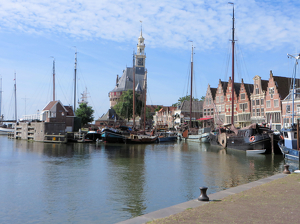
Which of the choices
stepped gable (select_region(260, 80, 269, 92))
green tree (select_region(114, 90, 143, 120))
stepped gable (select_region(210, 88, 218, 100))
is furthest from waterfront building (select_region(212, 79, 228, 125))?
green tree (select_region(114, 90, 143, 120))

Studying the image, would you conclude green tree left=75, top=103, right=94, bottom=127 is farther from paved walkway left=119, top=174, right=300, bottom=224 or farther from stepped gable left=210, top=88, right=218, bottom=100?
paved walkway left=119, top=174, right=300, bottom=224

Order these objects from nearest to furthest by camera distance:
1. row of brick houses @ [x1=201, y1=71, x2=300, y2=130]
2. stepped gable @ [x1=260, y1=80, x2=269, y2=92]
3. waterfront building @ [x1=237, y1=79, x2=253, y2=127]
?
row of brick houses @ [x1=201, y1=71, x2=300, y2=130]
stepped gable @ [x1=260, y1=80, x2=269, y2=92]
waterfront building @ [x1=237, y1=79, x2=253, y2=127]

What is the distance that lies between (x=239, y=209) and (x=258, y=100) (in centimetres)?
6401

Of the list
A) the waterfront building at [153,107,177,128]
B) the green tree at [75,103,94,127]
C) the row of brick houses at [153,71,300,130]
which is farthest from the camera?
the waterfront building at [153,107,177,128]

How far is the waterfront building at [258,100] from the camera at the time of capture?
68.0 m

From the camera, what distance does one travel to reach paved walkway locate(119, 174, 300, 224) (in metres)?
Result: 9.23

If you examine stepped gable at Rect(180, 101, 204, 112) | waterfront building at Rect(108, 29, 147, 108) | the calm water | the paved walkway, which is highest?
waterfront building at Rect(108, 29, 147, 108)

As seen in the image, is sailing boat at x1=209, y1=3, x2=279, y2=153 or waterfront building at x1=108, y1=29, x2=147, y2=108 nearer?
sailing boat at x1=209, y1=3, x2=279, y2=153

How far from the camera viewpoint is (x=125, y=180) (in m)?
21.6

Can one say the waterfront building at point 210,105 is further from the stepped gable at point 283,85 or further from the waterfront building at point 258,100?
the stepped gable at point 283,85

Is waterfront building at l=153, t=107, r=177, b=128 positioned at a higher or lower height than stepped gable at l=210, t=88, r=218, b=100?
lower

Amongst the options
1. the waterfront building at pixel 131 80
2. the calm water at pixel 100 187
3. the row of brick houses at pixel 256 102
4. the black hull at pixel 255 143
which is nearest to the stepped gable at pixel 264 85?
the row of brick houses at pixel 256 102

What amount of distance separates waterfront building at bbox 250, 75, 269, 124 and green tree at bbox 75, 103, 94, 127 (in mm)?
58144

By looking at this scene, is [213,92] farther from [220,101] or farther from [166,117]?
[166,117]
